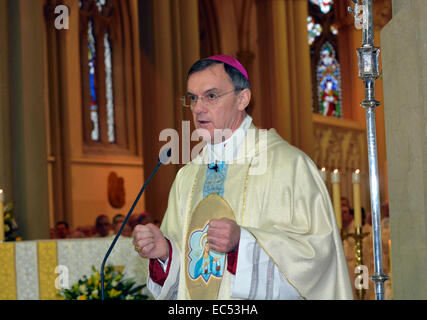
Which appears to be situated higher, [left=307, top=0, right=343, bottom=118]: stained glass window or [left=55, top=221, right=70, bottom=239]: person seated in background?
[left=307, top=0, right=343, bottom=118]: stained glass window

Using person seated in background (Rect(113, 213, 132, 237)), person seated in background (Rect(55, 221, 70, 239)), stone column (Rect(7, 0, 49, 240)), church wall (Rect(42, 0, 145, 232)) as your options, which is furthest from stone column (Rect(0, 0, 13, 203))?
church wall (Rect(42, 0, 145, 232))

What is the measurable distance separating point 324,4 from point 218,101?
18072mm

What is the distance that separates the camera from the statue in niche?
16.9m

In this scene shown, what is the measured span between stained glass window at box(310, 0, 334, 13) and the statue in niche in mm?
7611

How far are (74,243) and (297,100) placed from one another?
8914 millimetres

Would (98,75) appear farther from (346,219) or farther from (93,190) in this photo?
(346,219)

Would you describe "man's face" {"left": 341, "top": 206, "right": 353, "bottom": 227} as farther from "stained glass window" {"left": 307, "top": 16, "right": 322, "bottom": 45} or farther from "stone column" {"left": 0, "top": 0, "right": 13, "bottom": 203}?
"stained glass window" {"left": 307, "top": 16, "right": 322, "bottom": 45}

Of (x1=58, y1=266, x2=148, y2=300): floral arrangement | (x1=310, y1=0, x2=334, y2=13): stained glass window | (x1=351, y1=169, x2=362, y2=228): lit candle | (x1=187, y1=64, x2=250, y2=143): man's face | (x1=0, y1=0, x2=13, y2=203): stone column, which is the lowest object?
(x1=58, y1=266, x2=148, y2=300): floral arrangement

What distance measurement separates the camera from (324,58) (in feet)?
65.9

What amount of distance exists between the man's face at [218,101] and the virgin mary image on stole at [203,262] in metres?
0.42

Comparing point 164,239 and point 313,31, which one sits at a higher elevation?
point 313,31

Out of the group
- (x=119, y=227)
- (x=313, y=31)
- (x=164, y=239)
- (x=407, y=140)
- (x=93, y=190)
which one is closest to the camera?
(x=407, y=140)

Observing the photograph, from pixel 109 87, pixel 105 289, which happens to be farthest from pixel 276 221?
pixel 109 87
